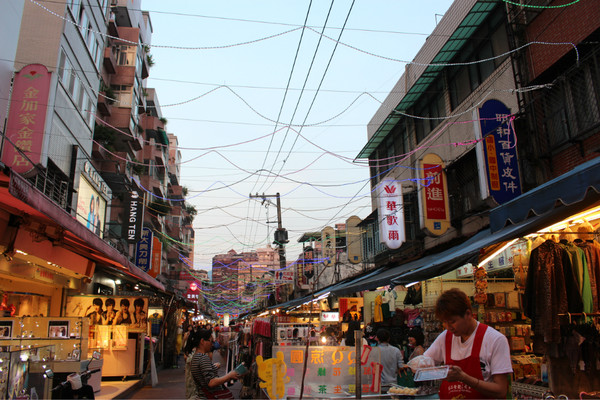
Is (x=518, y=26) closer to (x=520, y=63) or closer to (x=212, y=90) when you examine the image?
(x=520, y=63)

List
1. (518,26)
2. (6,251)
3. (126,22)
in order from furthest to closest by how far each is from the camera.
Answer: (126,22)
(518,26)
(6,251)

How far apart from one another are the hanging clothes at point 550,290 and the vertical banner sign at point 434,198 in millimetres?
8525

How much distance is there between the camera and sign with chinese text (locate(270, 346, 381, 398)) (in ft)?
19.7

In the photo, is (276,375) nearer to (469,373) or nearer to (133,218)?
(469,373)

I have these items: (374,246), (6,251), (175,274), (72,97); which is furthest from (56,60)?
(175,274)

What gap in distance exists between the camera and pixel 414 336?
9414mm

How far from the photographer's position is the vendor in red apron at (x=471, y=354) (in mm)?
2881

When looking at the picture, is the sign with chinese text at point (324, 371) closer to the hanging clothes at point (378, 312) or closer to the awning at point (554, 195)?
the awning at point (554, 195)

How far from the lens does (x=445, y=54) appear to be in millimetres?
16594

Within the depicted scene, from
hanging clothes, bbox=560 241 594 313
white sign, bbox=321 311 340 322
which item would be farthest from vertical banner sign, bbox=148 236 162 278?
hanging clothes, bbox=560 241 594 313

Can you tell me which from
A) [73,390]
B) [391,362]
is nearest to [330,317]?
[391,362]

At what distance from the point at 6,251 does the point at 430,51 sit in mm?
15808

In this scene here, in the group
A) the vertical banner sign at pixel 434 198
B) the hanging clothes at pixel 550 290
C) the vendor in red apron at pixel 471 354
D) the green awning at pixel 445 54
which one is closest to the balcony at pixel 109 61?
the green awning at pixel 445 54

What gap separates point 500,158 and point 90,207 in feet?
52.0
